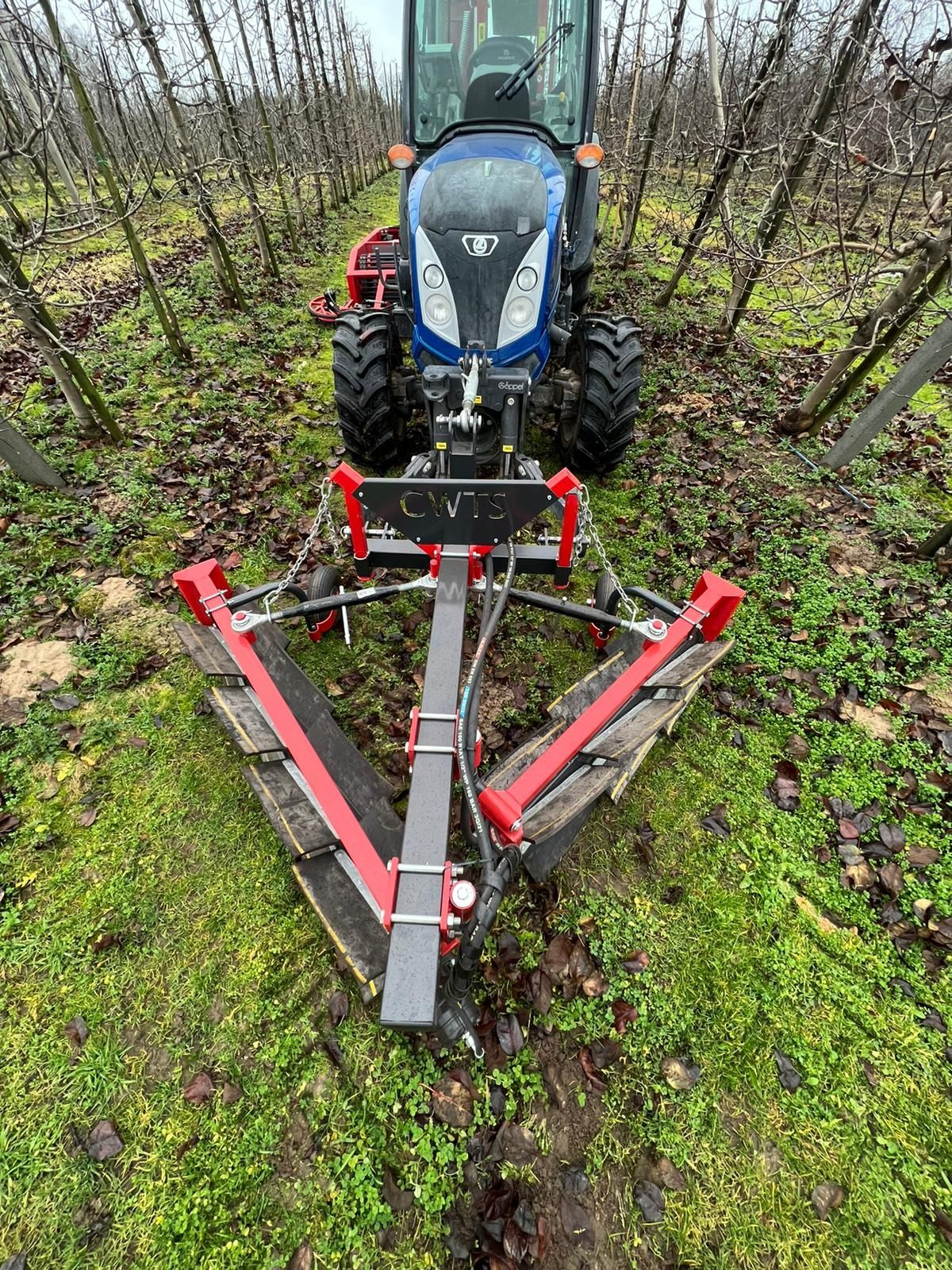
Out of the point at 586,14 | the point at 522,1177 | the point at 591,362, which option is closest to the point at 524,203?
the point at 591,362

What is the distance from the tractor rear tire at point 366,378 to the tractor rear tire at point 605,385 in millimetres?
1476

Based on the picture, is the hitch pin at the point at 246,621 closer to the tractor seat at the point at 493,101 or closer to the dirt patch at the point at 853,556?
the tractor seat at the point at 493,101

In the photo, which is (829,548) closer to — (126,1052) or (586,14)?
(586,14)

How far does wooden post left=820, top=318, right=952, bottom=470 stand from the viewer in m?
4.39

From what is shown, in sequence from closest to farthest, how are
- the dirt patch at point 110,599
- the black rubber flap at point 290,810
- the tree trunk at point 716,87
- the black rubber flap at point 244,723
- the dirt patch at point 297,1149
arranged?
1. the dirt patch at point 297,1149
2. the black rubber flap at point 290,810
3. the black rubber flap at point 244,723
4. the dirt patch at point 110,599
5. the tree trunk at point 716,87

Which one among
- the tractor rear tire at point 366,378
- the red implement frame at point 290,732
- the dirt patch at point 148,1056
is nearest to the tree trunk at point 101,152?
the tractor rear tire at point 366,378

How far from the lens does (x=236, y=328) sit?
7.96 metres

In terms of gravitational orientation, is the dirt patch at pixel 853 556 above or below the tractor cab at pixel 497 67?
below

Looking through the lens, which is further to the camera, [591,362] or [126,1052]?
[591,362]

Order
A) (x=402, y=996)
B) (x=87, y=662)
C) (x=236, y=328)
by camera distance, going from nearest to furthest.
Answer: (x=402, y=996) < (x=87, y=662) < (x=236, y=328)

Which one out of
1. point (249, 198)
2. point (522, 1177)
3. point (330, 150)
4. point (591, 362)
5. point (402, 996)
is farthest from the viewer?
point (330, 150)

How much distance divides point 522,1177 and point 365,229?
18.1m

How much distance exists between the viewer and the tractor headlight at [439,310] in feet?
11.5

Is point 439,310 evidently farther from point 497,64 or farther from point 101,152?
point 101,152
